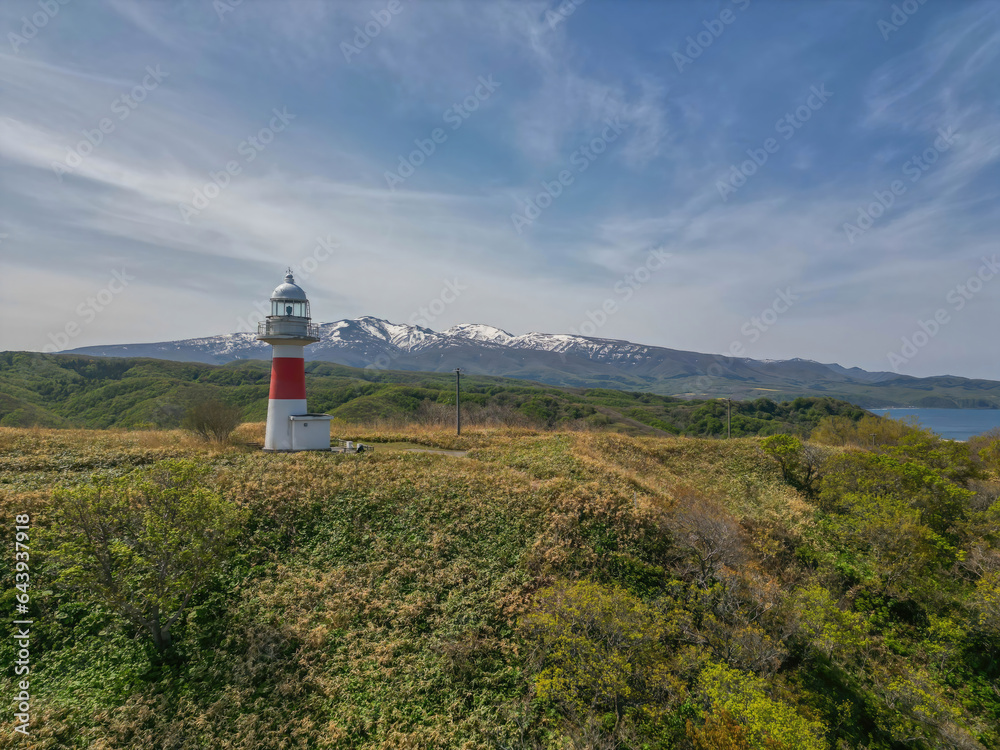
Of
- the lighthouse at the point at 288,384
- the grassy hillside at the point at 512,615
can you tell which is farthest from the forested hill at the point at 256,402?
the grassy hillside at the point at 512,615

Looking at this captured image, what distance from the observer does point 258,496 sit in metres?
16.3

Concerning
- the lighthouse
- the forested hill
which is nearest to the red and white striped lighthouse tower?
A: the lighthouse

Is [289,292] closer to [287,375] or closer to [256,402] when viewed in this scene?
[287,375]

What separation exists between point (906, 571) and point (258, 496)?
85.1 ft

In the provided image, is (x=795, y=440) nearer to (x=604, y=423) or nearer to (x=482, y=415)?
(x=482, y=415)

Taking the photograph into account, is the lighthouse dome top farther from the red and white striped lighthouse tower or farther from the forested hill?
the forested hill

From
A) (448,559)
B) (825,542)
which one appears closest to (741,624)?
(448,559)

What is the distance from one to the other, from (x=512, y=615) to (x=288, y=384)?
17.3 m

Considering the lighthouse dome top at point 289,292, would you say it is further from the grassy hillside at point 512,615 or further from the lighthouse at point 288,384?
the grassy hillside at point 512,615

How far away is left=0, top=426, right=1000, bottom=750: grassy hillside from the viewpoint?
386 inches

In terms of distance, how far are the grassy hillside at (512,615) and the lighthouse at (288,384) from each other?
226 centimetres

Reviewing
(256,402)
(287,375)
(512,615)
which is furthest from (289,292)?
(256,402)

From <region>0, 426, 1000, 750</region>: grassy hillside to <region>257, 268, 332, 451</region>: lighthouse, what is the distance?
2257 millimetres

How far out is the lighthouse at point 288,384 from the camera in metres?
22.8
